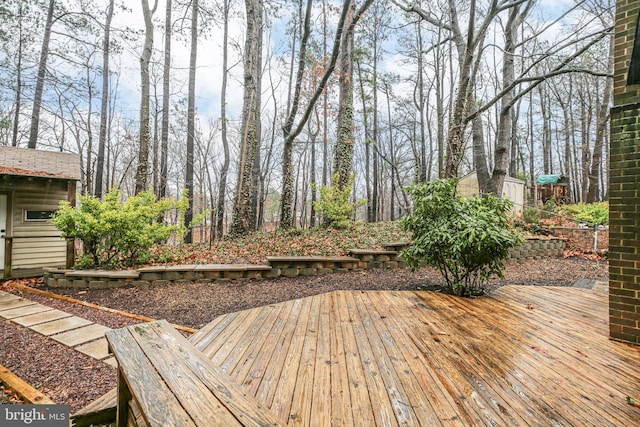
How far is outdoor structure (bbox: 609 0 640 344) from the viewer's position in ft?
7.62

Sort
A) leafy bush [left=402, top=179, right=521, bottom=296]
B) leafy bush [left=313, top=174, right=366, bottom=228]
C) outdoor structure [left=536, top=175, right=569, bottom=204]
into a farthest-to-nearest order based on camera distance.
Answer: outdoor structure [left=536, top=175, right=569, bottom=204]
leafy bush [left=313, top=174, right=366, bottom=228]
leafy bush [left=402, top=179, right=521, bottom=296]

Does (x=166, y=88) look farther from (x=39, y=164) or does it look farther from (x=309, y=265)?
(x=309, y=265)

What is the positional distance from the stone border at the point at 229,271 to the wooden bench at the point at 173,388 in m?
3.42

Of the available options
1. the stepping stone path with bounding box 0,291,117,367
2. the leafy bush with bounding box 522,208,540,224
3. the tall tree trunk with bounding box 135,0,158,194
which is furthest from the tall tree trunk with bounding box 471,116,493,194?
the tall tree trunk with bounding box 135,0,158,194

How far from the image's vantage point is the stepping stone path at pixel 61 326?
9.30 feet

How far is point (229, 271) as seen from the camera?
5020 millimetres

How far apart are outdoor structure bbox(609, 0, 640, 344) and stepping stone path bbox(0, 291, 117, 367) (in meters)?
4.65

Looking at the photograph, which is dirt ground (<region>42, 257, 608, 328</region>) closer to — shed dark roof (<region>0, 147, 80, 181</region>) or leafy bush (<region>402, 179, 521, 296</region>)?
leafy bush (<region>402, 179, 521, 296</region>)

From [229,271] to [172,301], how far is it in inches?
41.7

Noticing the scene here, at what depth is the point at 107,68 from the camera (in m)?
11.6

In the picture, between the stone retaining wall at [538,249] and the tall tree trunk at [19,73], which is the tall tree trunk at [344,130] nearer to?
the stone retaining wall at [538,249]

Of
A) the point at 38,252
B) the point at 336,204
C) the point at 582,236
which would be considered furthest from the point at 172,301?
Answer: the point at 582,236

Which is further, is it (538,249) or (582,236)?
(582,236)

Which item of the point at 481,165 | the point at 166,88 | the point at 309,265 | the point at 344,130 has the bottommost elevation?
the point at 309,265
